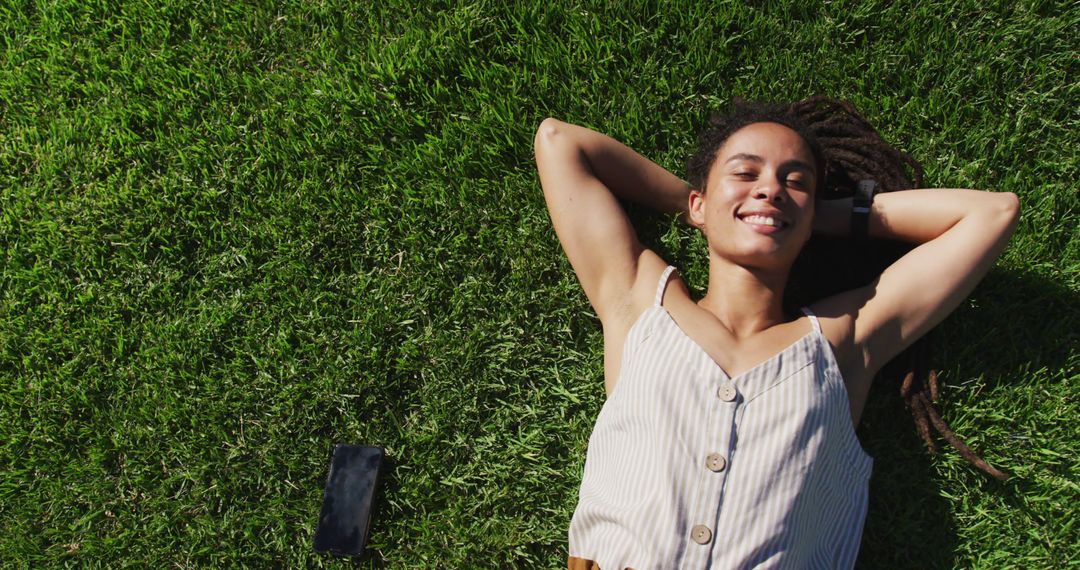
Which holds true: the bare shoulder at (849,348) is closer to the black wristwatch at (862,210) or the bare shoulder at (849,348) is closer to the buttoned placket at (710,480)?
the black wristwatch at (862,210)

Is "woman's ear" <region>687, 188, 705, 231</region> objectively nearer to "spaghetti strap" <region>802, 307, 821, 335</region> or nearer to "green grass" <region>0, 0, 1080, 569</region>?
"green grass" <region>0, 0, 1080, 569</region>

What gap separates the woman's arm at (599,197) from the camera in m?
2.95

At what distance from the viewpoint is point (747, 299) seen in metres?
2.86

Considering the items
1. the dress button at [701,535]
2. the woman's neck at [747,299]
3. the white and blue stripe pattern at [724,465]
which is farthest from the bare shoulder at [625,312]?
the dress button at [701,535]

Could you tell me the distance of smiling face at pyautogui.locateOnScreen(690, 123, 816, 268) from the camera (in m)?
2.72

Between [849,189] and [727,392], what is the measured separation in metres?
1.24

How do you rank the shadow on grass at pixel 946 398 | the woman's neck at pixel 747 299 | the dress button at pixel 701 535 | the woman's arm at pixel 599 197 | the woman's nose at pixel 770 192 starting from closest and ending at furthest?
the dress button at pixel 701 535 → the woman's nose at pixel 770 192 → the woman's neck at pixel 747 299 → the woman's arm at pixel 599 197 → the shadow on grass at pixel 946 398

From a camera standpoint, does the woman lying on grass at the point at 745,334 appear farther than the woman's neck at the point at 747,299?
No

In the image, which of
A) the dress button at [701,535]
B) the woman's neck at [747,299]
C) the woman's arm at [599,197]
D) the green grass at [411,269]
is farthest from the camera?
the green grass at [411,269]

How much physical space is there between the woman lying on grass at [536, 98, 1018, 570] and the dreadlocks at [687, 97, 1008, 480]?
0.01m

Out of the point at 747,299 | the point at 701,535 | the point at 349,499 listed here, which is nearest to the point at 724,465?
the point at 701,535

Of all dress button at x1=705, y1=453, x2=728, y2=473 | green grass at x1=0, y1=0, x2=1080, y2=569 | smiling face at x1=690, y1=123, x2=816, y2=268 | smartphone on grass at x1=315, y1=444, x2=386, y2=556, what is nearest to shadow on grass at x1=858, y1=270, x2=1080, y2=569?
green grass at x1=0, y1=0, x2=1080, y2=569

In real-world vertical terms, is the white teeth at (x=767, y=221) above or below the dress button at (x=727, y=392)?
above

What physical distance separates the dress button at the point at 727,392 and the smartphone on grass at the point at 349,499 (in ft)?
5.14
